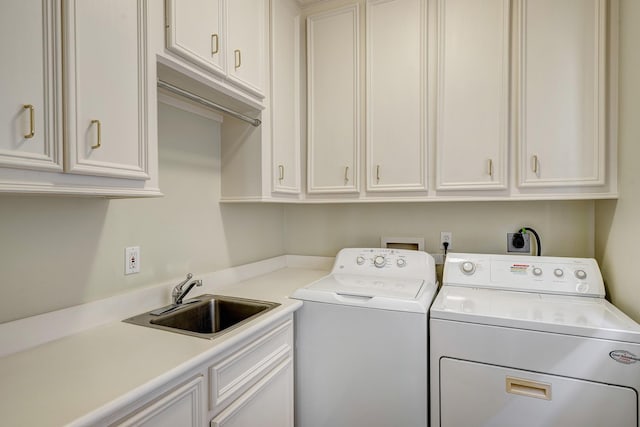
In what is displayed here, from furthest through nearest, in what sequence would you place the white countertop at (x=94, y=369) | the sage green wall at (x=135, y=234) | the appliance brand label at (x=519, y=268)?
1. the appliance brand label at (x=519, y=268)
2. the sage green wall at (x=135, y=234)
3. the white countertop at (x=94, y=369)

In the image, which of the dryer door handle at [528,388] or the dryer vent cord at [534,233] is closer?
the dryer door handle at [528,388]

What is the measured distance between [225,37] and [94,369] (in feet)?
4.45

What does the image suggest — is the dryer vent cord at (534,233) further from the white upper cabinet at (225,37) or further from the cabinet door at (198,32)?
the cabinet door at (198,32)

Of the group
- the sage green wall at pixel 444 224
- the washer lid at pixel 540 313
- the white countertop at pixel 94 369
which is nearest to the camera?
the white countertop at pixel 94 369

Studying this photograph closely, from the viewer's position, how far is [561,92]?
161 cm

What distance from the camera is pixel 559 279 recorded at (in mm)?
1628

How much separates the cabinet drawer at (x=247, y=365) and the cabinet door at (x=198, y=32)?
1136 millimetres

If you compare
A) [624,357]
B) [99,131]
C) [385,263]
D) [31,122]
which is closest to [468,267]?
[385,263]

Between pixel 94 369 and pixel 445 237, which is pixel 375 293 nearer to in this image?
pixel 445 237

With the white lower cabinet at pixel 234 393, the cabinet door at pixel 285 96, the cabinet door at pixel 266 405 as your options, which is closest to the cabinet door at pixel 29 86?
the white lower cabinet at pixel 234 393

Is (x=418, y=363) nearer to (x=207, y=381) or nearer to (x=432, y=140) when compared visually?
(x=207, y=381)

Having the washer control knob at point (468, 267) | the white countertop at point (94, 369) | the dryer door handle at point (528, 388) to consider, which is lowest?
the dryer door handle at point (528, 388)

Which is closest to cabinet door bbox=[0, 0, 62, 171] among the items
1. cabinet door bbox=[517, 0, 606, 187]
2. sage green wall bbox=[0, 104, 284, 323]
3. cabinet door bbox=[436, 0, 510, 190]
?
sage green wall bbox=[0, 104, 284, 323]

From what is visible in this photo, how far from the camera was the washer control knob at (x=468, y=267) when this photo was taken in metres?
1.79
